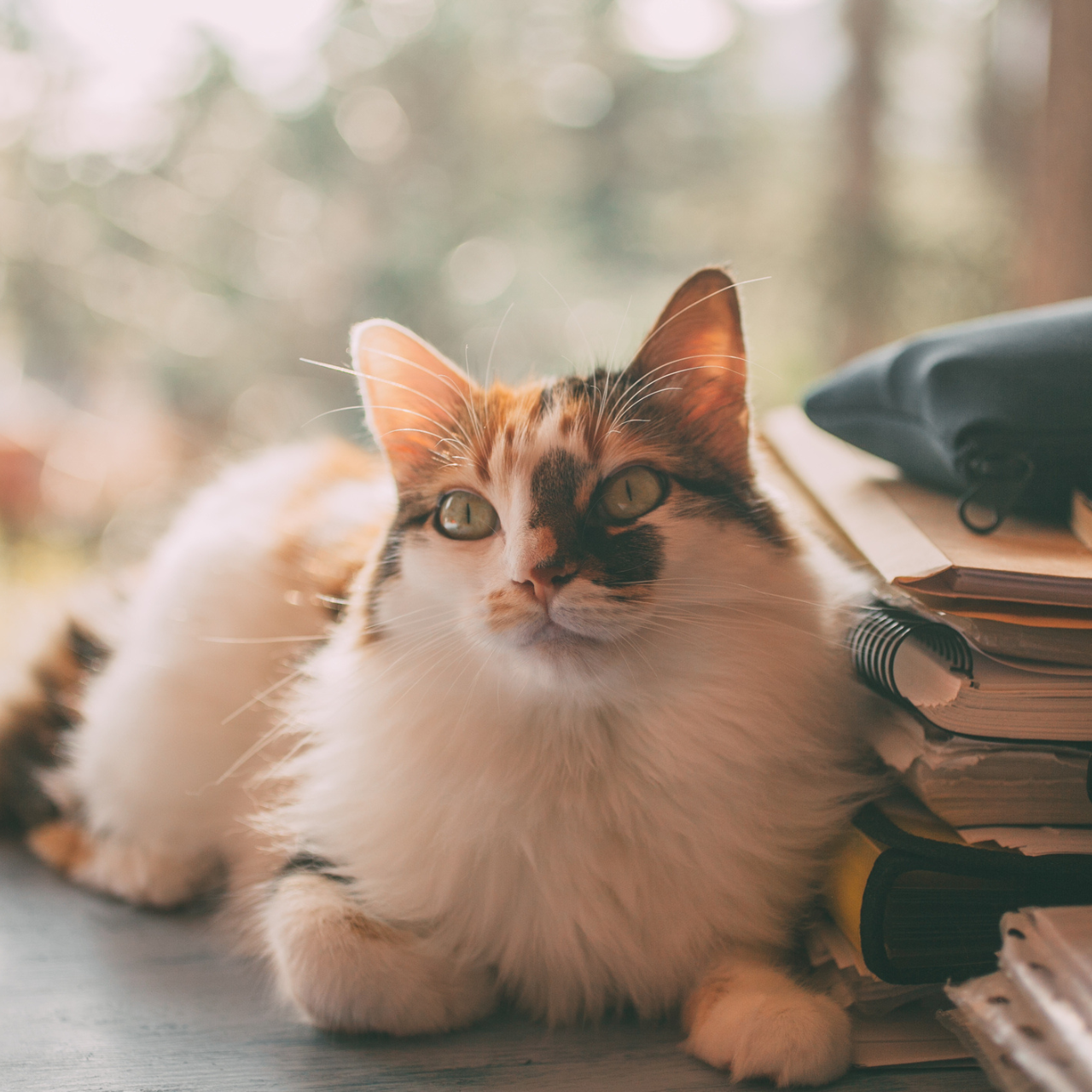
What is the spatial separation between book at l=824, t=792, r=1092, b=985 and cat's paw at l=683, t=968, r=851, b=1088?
7cm

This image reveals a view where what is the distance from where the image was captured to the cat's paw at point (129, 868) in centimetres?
120

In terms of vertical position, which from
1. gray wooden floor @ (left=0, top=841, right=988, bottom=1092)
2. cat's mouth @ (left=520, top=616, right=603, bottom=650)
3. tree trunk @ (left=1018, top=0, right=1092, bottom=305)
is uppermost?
tree trunk @ (left=1018, top=0, right=1092, bottom=305)

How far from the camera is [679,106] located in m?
2.91

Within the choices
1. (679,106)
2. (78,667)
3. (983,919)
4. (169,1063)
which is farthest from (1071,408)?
(679,106)

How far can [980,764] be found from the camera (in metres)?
0.82

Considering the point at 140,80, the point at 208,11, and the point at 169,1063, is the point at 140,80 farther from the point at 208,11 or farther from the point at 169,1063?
the point at 169,1063

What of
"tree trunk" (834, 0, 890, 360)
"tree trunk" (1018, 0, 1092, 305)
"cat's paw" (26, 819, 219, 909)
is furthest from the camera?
"tree trunk" (834, 0, 890, 360)

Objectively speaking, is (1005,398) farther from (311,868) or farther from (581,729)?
(311,868)

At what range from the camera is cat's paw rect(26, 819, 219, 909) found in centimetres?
120

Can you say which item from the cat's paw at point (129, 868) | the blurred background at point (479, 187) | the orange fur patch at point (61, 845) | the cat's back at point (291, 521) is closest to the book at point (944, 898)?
the cat's back at point (291, 521)

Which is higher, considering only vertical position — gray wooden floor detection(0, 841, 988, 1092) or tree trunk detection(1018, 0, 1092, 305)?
tree trunk detection(1018, 0, 1092, 305)

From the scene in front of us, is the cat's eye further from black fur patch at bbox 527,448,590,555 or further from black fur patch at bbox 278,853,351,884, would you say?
black fur patch at bbox 278,853,351,884

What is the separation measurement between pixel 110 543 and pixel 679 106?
2225 mm

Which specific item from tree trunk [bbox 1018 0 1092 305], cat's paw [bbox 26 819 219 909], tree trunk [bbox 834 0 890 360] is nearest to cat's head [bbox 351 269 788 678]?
cat's paw [bbox 26 819 219 909]
